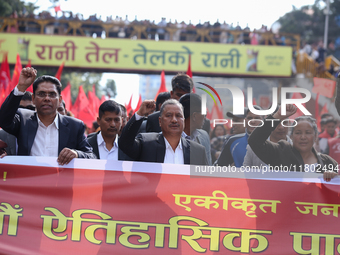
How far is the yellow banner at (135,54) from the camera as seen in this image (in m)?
17.2

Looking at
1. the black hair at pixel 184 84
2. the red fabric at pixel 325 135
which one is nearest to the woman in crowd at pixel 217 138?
the black hair at pixel 184 84

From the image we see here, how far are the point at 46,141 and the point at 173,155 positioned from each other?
908mm

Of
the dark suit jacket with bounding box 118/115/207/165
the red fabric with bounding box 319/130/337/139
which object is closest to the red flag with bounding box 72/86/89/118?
the red fabric with bounding box 319/130/337/139

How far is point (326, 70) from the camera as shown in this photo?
17.4 m

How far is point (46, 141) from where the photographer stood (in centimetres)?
304

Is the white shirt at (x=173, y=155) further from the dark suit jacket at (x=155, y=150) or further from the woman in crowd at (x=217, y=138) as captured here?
the woman in crowd at (x=217, y=138)

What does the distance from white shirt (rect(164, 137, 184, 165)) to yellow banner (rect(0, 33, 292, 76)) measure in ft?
47.0

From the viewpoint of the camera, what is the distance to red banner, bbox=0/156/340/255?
2732 mm

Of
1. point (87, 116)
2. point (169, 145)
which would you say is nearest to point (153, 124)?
point (169, 145)

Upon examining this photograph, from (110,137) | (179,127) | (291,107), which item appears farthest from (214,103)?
(110,137)

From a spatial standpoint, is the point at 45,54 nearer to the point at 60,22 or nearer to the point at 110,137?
the point at 60,22

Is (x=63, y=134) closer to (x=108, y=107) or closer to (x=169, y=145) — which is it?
(x=108, y=107)

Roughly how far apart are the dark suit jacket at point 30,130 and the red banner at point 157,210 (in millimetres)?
131

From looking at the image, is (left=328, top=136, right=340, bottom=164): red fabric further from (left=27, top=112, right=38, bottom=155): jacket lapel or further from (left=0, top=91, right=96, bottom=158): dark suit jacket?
(left=27, top=112, right=38, bottom=155): jacket lapel
